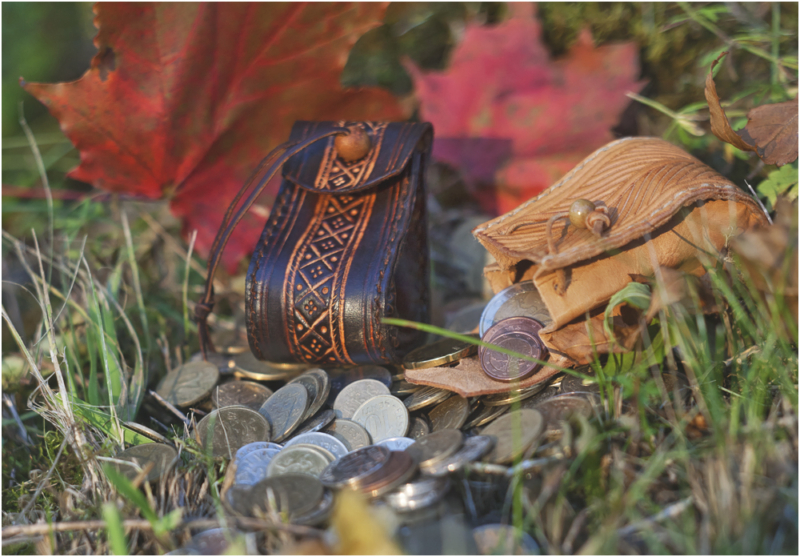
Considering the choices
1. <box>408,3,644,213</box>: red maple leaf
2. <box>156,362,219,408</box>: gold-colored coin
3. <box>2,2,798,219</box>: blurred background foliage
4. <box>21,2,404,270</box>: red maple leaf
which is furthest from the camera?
<box>408,3,644,213</box>: red maple leaf

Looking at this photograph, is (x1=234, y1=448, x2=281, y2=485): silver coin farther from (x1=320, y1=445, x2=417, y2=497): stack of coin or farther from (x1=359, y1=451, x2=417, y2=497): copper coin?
(x1=359, y1=451, x2=417, y2=497): copper coin

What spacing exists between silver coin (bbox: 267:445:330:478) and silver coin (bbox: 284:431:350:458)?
62mm

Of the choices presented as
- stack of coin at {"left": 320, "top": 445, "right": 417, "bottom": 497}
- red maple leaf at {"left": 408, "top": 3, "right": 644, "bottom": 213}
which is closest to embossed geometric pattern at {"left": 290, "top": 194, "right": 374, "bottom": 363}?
stack of coin at {"left": 320, "top": 445, "right": 417, "bottom": 497}

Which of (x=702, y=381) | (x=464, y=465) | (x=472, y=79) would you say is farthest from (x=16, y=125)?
(x=702, y=381)

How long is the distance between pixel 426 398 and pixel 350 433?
25 centimetres

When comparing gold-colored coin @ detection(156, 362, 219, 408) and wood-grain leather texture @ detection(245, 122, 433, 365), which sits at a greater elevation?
wood-grain leather texture @ detection(245, 122, 433, 365)

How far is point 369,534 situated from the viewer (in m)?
0.95

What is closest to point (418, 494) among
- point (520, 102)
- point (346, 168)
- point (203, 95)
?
point (346, 168)

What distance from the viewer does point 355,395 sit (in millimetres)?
1794

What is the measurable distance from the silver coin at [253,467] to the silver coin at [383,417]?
276 millimetres

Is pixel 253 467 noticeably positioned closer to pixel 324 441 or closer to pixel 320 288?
pixel 324 441

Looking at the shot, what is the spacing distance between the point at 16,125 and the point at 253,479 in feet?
11.0

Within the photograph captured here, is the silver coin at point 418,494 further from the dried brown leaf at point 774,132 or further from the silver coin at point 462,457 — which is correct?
the dried brown leaf at point 774,132

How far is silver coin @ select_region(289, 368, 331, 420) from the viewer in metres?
1.75
